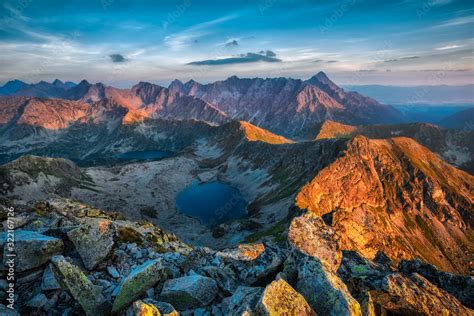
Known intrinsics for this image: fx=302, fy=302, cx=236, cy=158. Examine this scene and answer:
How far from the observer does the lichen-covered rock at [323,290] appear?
1516 centimetres

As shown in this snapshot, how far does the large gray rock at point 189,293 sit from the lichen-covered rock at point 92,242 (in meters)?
8.53

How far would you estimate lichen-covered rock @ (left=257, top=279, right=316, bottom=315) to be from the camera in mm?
13969

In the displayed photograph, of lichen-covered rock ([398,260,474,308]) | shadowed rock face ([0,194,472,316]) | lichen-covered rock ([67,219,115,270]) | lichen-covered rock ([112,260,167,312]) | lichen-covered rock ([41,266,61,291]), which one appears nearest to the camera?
shadowed rock face ([0,194,472,316])

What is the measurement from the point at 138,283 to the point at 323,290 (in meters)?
10.2

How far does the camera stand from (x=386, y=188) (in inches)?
7864

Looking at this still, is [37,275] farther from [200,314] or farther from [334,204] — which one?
[334,204]

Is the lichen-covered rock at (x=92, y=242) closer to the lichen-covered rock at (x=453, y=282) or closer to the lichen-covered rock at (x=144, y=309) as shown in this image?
the lichen-covered rock at (x=144, y=309)

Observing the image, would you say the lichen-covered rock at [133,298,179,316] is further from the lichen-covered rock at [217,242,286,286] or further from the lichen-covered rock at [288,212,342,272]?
the lichen-covered rock at [288,212,342,272]

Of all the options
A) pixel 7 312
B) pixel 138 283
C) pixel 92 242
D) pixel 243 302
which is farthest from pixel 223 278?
pixel 7 312

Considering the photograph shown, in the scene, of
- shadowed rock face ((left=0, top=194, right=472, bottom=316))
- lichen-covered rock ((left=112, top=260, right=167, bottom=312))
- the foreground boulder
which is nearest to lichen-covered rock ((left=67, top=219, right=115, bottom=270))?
shadowed rock face ((left=0, top=194, right=472, bottom=316))

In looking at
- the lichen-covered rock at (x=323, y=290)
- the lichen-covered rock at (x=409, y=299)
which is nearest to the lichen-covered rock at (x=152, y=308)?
the lichen-covered rock at (x=323, y=290)

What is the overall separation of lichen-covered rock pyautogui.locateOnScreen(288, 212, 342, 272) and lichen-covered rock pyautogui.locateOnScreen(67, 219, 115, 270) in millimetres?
14670

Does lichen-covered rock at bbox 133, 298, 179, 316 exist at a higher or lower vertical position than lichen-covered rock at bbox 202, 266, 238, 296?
higher

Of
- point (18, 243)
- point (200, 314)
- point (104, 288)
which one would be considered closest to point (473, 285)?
point (200, 314)
